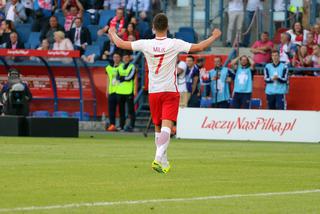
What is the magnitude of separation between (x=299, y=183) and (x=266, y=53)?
18.5 metres

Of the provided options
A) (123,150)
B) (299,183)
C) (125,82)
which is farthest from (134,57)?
(299,183)

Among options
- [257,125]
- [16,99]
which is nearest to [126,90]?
[16,99]

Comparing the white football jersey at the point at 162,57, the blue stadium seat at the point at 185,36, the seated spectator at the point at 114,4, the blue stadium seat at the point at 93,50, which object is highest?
the white football jersey at the point at 162,57

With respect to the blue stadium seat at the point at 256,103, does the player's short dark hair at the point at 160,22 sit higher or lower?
higher

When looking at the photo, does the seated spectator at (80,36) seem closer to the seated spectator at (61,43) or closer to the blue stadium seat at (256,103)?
the seated spectator at (61,43)

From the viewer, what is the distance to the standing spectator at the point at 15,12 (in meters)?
35.9

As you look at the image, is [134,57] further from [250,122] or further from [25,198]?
[25,198]

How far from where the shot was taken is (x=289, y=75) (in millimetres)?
31188

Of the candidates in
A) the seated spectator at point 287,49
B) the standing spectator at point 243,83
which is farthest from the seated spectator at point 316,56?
the standing spectator at point 243,83

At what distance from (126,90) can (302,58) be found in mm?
5239

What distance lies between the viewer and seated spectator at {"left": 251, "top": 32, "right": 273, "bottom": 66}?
3164 centimetres

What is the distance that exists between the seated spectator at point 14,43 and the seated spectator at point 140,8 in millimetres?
3598

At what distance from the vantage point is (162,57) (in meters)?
15.7

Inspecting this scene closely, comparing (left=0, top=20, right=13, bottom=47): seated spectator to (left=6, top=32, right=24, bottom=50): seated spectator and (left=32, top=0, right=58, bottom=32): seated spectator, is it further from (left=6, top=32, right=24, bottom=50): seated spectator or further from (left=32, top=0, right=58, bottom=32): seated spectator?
(left=32, top=0, right=58, bottom=32): seated spectator
